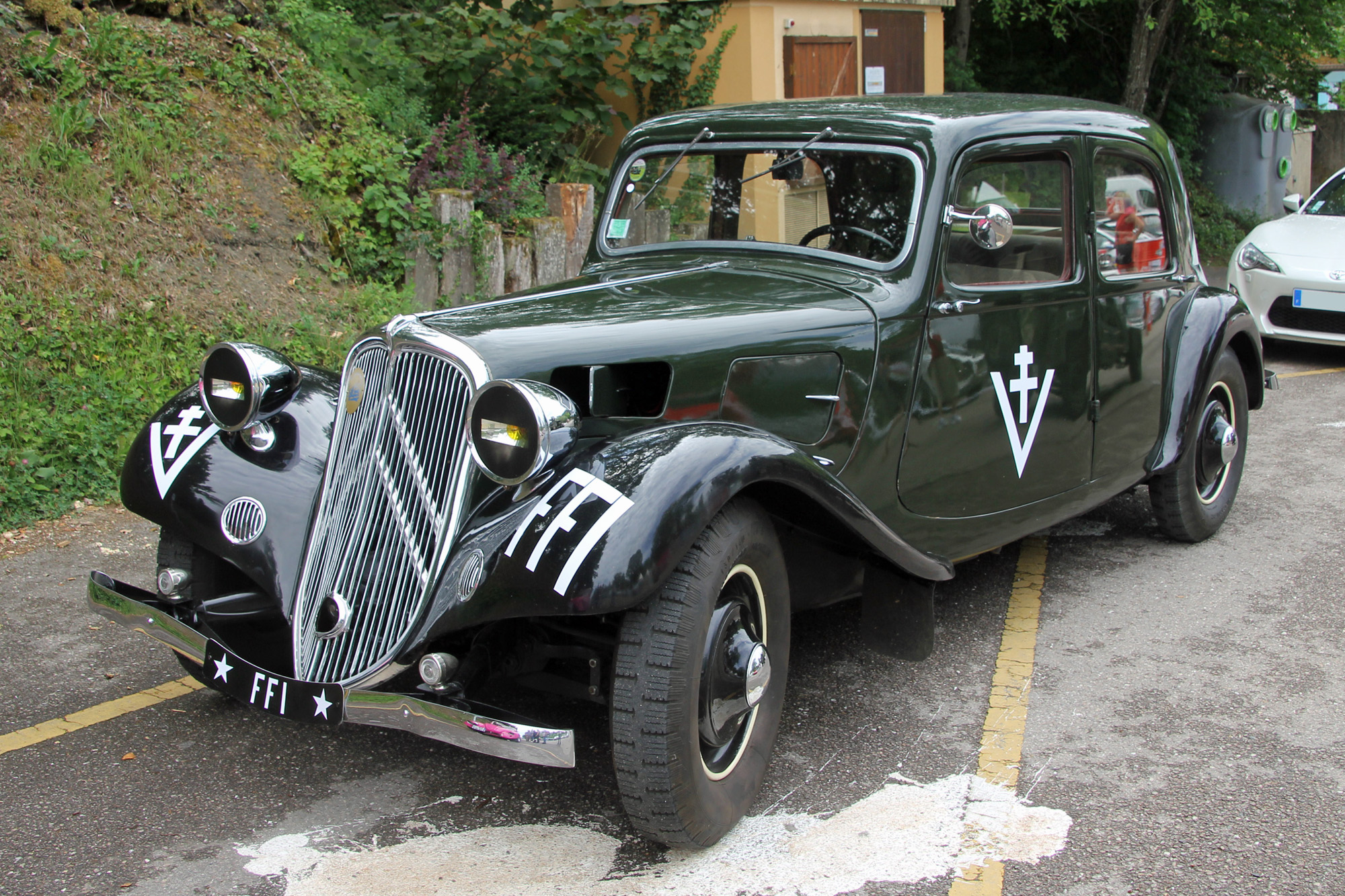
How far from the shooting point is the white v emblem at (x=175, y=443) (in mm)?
3314

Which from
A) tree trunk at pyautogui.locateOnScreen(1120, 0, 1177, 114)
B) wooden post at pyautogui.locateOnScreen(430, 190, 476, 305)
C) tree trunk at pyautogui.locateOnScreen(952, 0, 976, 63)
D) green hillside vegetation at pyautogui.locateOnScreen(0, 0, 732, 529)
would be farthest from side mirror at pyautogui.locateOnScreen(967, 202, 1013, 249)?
tree trunk at pyautogui.locateOnScreen(952, 0, 976, 63)

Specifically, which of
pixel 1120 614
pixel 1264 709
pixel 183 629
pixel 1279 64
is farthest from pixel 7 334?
pixel 1279 64

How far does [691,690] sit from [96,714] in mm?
1983

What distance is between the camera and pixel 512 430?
266 centimetres

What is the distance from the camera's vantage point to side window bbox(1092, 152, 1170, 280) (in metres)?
4.27

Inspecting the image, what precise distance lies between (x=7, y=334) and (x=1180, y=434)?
539 centimetres

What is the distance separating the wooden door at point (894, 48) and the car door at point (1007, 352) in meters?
7.81

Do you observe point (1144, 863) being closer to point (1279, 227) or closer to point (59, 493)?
point (59, 493)

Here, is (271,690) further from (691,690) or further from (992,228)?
(992,228)

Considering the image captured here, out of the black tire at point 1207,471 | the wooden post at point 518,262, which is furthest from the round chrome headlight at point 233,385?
the wooden post at point 518,262

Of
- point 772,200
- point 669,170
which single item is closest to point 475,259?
point 669,170

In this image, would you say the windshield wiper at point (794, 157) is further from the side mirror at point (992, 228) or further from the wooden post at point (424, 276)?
the wooden post at point (424, 276)

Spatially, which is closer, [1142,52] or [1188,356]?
[1188,356]

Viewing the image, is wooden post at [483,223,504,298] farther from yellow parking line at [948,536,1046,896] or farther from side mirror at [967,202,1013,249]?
side mirror at [967,202,1013,249]
